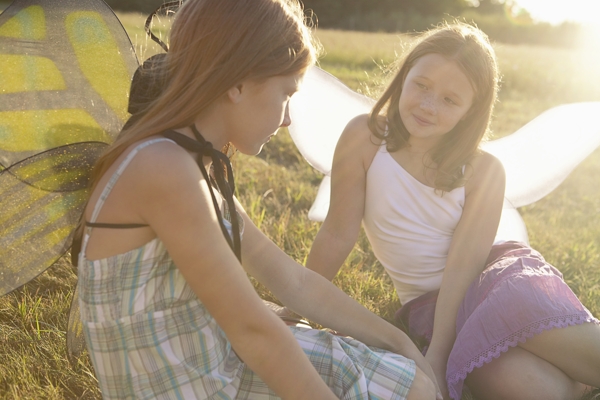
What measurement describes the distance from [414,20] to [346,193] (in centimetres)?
2672

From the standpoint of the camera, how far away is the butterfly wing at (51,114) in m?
1.49

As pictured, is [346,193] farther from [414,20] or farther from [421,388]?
[414,20]

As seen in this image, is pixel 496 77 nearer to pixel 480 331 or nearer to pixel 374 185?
pixel 374 185

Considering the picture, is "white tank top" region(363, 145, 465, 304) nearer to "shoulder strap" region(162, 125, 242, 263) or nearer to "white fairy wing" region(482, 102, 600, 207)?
"white fairy wing" region(482, 102, 600, 207)

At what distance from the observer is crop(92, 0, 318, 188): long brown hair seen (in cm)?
133

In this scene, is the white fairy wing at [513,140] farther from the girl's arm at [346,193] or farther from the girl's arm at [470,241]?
the girl's arm at [470,241]

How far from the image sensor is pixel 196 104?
52.6 inches

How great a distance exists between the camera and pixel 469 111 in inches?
88.0

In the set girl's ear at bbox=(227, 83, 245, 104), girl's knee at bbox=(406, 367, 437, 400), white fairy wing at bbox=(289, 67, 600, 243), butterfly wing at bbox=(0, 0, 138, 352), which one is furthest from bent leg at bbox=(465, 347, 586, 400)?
butterfly wing at bbox=(0, 0, 138, 352)

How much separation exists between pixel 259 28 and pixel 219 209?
1.42 ft

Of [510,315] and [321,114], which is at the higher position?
[321,114]

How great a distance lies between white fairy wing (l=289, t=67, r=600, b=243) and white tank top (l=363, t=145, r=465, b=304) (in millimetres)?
422

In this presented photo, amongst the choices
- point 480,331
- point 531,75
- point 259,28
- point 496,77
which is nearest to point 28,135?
point 259,28

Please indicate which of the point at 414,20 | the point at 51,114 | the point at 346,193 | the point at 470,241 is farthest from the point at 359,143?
the point at 414,20
